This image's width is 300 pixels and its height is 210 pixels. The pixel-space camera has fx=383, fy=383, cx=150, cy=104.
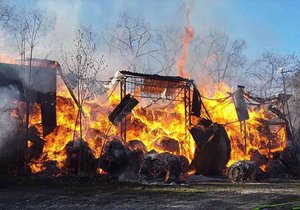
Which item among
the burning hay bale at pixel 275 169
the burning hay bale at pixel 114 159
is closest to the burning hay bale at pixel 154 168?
the burning hay bale at pixel 114 159

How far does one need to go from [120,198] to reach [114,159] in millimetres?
6773

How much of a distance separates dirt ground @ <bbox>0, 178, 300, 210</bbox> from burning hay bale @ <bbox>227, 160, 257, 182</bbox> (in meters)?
5.97

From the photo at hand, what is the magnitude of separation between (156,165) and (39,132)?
6580mm

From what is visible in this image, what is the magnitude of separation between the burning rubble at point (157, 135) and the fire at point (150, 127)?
5 centimetres

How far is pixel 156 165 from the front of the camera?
17672 millimetres

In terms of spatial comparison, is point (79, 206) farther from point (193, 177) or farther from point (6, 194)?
point (193, 177)

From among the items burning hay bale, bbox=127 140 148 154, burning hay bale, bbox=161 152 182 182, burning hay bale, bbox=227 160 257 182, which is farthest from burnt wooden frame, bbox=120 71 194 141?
burning hay bale, bbox=227 160 257 182

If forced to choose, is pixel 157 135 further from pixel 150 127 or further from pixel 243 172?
pixel 243 172

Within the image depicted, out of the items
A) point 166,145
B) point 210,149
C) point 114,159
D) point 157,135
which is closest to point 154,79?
point 157,135

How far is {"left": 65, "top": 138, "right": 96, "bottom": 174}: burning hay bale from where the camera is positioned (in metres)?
18.8

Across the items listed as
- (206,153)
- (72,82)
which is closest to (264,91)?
(206,153)

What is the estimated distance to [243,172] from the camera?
19.2m

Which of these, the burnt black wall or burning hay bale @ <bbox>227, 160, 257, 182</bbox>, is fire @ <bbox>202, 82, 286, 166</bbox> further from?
the burnt black wall

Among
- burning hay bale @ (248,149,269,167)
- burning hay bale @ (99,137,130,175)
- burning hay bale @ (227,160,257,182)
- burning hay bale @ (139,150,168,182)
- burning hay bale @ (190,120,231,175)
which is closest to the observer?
burning hay bale @ (139,150,168,182)
